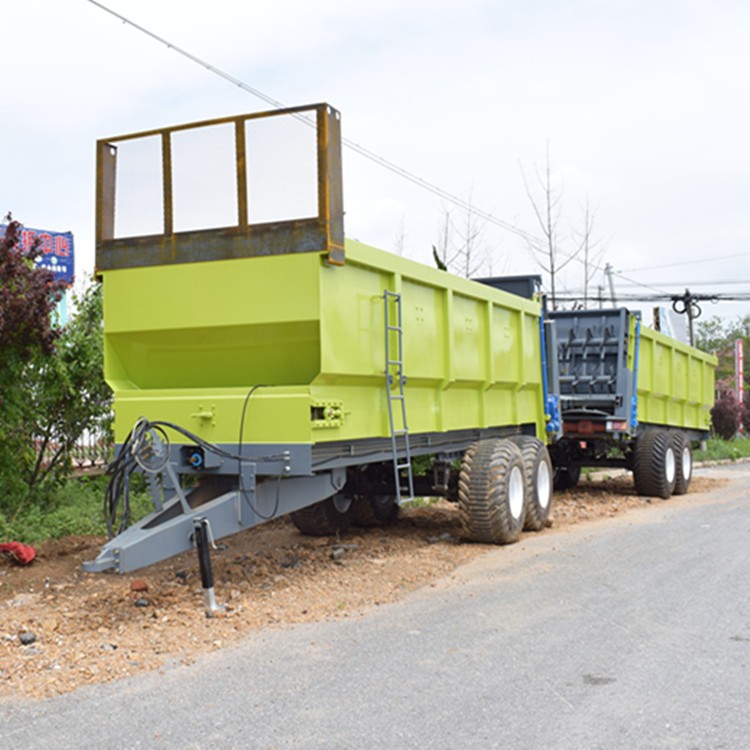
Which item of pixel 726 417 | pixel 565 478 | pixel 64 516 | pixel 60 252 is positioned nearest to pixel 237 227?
pixel 64 516

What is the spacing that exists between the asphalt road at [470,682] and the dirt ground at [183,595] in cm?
29

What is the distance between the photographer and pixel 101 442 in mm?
11914

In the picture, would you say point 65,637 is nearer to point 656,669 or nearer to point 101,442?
point 656,669

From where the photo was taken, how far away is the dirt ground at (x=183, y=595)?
17.7ft

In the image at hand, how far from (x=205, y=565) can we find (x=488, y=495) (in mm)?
3452

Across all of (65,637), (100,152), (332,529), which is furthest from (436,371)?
(65,637)

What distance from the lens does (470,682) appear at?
4957 mm

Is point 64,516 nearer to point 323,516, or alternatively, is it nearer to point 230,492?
point 323,516

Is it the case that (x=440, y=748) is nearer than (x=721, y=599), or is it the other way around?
(x=440, y=748)

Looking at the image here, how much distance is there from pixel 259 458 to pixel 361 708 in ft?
8.85

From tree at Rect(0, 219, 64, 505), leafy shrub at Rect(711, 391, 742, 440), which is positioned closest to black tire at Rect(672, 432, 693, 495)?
tree at Rect(0, 219, 64, 505)

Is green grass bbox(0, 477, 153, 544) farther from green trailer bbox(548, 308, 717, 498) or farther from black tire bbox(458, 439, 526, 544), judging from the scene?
green trailer bbox(548, 308, 717, 498)

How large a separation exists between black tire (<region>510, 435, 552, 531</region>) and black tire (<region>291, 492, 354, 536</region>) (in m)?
1.93

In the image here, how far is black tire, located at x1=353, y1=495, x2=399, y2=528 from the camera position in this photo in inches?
400
